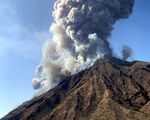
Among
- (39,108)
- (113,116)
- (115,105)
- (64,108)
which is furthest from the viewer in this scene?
(39,108)

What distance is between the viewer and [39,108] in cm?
18838

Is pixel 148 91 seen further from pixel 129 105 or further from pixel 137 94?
pixel 129 105

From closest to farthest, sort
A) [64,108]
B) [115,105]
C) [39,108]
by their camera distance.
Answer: [115,105] < [64,108] < [39,108]

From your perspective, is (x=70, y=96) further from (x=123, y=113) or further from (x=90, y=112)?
(x=123, y=113)

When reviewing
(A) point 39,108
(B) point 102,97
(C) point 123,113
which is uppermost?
(A) point 39,108

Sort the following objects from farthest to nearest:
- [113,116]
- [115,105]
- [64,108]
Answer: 1. [64,108]
2. [115,105]
3. [113,116]

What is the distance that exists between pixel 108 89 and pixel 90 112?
2532 centimetres

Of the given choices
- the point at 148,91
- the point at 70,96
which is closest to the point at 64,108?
the point at 70,96

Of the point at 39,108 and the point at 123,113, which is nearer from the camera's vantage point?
the point at 123,113

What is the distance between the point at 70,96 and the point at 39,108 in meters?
16.3

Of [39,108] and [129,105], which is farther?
[39,108]

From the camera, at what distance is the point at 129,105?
169 meters

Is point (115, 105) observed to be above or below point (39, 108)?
below

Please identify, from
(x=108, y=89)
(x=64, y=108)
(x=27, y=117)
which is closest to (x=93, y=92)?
(x=108, y=89)
